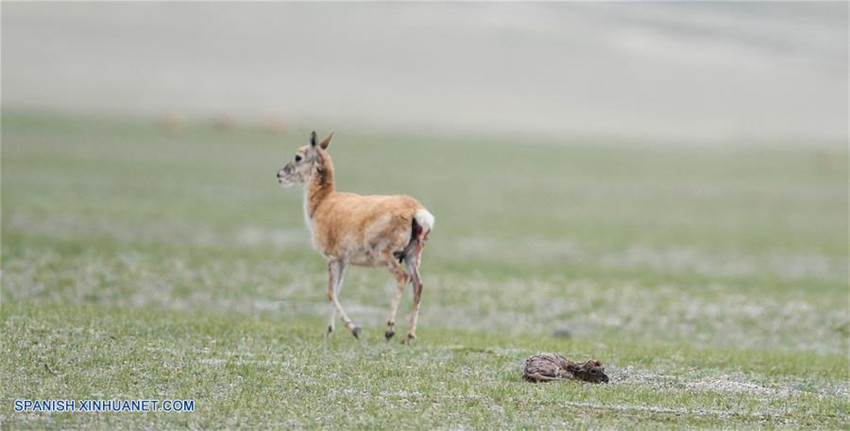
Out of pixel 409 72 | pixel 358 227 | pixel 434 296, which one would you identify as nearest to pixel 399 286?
pixel 358 227

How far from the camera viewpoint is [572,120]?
8069cm

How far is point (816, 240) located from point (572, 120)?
143 ft

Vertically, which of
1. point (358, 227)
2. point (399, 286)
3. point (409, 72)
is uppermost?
point (409, 72)

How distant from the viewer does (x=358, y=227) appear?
1623 cm

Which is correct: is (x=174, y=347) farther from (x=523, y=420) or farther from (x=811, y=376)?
(x=811, y=376)

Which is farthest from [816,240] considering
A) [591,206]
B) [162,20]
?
[162,20]

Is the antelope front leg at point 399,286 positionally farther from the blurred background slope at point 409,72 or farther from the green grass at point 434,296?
the blurred background slope at point 409,72

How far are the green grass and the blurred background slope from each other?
71.6 ft

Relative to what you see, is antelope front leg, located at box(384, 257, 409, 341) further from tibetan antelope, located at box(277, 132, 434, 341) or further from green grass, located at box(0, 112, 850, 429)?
green grass, located at box(0, 112, 850, 429)

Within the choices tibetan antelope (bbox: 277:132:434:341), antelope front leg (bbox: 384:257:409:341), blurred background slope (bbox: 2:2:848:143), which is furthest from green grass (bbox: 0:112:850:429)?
blurred background slope (bbox: 2:2:848:143)

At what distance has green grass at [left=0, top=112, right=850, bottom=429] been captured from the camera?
41.3 ft

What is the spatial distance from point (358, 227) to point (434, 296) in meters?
7.78

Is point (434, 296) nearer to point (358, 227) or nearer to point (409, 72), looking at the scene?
point (358, 227)

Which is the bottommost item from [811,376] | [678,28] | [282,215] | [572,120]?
[811,376]
